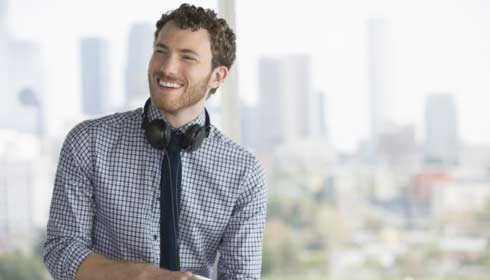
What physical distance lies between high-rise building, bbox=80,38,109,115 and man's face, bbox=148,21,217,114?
111 cm

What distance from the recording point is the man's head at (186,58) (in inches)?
86.8

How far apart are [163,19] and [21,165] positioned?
1340 millimetres

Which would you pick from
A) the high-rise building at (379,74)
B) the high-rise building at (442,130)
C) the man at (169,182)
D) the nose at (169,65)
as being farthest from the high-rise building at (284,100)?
the nose at (169,65)

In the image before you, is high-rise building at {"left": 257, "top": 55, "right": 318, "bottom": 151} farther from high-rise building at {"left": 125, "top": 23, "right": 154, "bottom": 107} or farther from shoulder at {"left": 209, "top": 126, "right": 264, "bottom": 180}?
shoulder at {"left": 209, "top": 126, "right": 264, "bottom": 180}

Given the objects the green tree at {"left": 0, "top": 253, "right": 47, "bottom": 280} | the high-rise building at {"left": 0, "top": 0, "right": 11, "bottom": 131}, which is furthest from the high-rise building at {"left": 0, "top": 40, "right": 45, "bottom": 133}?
the green tree at {"left": 0, "top": 253, "right": 47, "bottom": 280}

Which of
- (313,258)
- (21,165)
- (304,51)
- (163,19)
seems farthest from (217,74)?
(21,165)

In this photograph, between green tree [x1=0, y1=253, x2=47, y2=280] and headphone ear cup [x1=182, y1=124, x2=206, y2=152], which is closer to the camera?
headphone ear cup [x1=182, y1=124, x2=206, y2=152]

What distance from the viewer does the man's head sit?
2.21 metres

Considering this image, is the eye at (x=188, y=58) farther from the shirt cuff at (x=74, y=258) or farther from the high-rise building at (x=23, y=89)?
the high-rise building at (x=23, y=89)

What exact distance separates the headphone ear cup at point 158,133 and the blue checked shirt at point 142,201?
2.5 inches

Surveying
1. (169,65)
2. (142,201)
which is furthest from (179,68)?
(142,201)

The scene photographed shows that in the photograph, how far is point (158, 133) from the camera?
2219mm

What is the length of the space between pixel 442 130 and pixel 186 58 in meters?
1.18

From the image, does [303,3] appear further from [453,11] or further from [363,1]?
[453,11]
